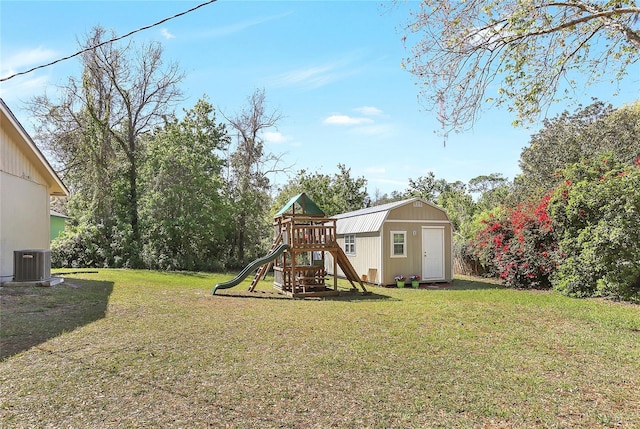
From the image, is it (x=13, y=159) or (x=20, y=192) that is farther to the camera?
(x=20, y=192)

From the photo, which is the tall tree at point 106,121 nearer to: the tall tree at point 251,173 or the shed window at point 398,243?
the tall tree at point 251,173

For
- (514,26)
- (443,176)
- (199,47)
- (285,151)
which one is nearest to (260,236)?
(285,151)

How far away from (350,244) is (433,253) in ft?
10.9

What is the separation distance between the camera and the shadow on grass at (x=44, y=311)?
5.41 meters

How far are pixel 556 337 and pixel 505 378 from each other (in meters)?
2.38

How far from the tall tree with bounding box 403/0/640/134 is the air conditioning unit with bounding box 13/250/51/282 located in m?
9.42

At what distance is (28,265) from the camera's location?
9.55 m

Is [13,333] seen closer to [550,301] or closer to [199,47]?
[199,47]

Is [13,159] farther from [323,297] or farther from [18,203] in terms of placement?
[323,297]

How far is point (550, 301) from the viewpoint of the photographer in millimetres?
9664

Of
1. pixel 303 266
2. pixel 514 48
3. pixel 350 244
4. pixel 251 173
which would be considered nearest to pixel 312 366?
pixel 514 48

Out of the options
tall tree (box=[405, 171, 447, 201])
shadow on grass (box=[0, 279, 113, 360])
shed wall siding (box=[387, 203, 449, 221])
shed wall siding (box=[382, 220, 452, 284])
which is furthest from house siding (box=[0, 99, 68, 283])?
tall tree (box=[405, 171, 447, 201])

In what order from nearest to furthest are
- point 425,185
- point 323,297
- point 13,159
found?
1. point 13,159
2. point 323,297
3. point 425,185

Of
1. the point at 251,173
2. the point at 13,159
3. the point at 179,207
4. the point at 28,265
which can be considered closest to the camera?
the point at 28,265
